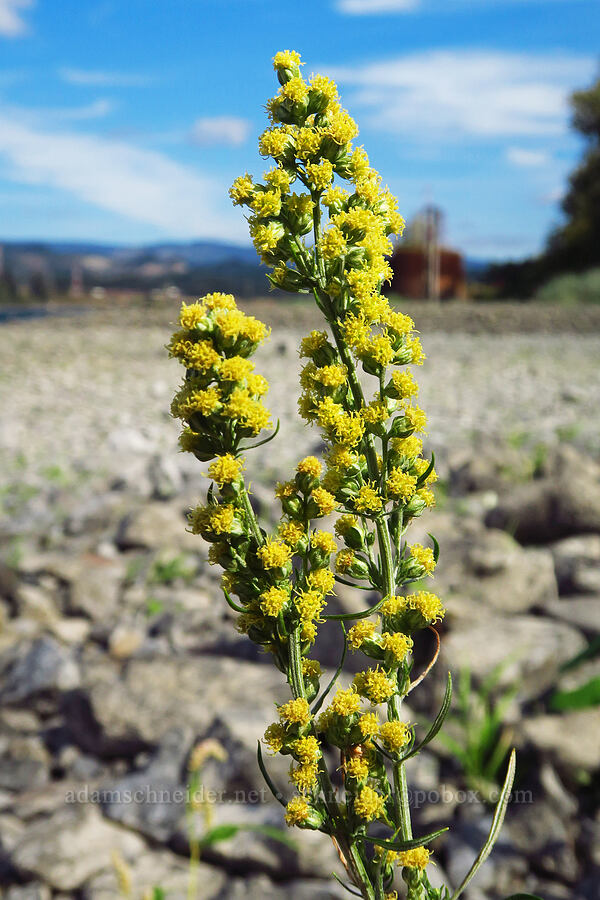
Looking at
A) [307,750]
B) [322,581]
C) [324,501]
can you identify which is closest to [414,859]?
[307,750]

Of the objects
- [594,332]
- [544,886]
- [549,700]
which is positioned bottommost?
[544,886]

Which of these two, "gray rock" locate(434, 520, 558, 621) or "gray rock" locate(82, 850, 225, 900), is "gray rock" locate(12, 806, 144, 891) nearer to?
"gray rock" locate(82, 850, 225, 900)

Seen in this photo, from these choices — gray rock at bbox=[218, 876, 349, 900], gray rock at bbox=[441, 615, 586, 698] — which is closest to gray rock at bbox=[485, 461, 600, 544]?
gray rock at bbox=[441, 615, 586, 698]

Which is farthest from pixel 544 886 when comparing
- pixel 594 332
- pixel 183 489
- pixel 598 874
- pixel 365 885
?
pixel 594 332

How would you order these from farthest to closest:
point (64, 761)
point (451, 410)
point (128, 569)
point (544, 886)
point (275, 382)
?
point (275, 382) < point (451, 410) < point (128, 569) < point (64, 761) < point (544, 886)

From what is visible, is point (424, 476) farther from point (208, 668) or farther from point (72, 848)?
point (208, 668)

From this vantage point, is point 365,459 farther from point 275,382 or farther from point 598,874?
point 275,382

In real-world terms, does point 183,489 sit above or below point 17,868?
above

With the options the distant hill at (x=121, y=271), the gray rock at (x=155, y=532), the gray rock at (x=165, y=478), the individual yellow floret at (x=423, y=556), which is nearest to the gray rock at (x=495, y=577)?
the gray rock at (x=155, y=532)

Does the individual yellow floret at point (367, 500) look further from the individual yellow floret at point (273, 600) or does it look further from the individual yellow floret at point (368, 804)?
the individual yellow floret at point (368, 804)
